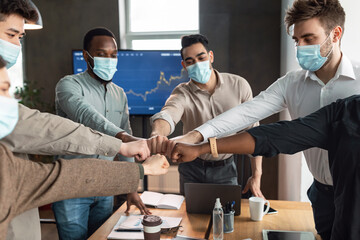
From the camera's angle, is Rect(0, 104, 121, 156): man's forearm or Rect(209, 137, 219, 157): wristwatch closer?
Rect(0, 104, 121, 156): man's forearm

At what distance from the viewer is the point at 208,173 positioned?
2.27m

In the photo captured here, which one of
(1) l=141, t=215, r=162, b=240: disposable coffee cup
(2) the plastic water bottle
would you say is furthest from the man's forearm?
(2) the plastic water bottle

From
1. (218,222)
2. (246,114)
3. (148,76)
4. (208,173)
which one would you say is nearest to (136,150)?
(218,222)

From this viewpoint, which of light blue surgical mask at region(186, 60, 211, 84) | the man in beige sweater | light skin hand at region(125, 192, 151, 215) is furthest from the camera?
light blue surgical mask at region(186, 60, 211, 84)

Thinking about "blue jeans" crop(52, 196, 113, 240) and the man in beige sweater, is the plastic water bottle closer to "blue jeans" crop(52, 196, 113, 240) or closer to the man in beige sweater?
the man in beige sweater

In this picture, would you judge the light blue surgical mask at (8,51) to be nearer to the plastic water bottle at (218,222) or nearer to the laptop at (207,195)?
the laptop at (207,195)

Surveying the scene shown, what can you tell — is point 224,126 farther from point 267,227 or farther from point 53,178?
point 53,178

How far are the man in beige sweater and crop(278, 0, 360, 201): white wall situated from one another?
1966 mm

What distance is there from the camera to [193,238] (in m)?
1.58

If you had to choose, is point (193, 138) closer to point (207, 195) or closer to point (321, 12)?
point (207, 195)

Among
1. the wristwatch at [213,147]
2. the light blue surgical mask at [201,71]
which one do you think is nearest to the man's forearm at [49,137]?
the wristwatch at [213,147]

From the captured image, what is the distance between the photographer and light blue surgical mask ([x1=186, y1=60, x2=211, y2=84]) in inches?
91.8

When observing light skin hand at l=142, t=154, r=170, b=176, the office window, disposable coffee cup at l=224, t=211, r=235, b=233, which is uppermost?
the office window

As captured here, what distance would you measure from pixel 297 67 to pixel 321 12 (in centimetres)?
130
